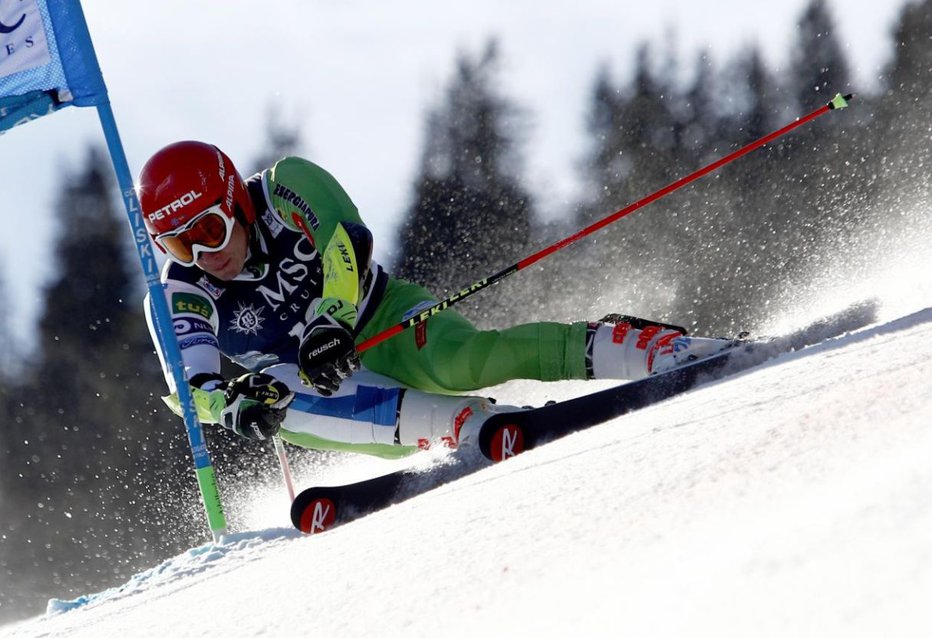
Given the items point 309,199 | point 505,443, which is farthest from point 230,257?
point 505,443

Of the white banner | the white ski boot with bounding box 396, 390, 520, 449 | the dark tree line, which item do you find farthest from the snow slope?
the dark tree line

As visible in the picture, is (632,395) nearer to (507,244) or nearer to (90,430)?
(507,244)

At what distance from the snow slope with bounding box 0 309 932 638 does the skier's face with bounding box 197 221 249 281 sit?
152cm

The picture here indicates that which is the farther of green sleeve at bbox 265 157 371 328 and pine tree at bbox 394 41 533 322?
pine tree at bbox 394 41 533 322

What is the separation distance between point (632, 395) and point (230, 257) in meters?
1.63

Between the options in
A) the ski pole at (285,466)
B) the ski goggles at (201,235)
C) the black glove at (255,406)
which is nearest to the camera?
the black glove at (255,406)

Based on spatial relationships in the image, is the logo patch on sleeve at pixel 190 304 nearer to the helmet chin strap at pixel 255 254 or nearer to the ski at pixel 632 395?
the helmet chin strap at pixel 255 254

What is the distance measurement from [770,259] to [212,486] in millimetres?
8361

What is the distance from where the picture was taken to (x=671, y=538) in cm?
165

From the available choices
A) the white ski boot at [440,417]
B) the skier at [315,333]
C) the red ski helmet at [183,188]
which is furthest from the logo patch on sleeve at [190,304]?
the white ski boot at [440,417]

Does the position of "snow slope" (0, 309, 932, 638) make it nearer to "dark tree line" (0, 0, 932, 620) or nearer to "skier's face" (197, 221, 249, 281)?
"skier's face" (197, 221, 249, 281)

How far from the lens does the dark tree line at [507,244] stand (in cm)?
1212

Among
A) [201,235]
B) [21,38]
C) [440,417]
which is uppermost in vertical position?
[21,38]

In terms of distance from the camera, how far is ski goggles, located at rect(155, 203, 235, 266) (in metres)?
4.19
